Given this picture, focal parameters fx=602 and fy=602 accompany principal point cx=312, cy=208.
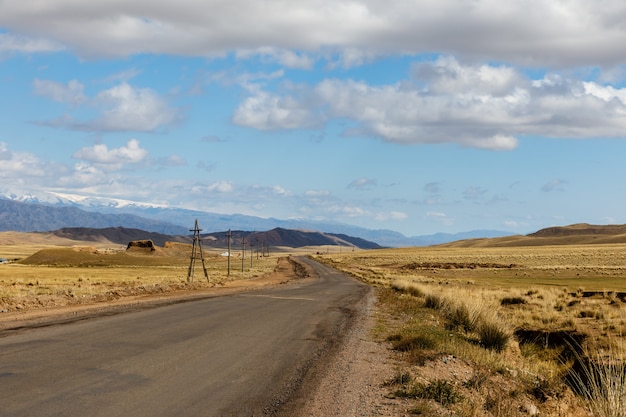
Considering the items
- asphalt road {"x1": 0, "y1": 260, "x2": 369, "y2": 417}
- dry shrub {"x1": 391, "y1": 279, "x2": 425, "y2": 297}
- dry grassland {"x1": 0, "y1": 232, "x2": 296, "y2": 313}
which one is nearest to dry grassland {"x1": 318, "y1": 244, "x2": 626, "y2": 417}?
asphalt road {"x1": 0, "y1": 260, "x2": 369, "y2": 417}

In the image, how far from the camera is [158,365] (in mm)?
12000

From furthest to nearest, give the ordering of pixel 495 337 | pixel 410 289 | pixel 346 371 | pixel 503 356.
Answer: pixel 410 289 → pixel 495 337 → pixel 503 356 → pixel 346 371

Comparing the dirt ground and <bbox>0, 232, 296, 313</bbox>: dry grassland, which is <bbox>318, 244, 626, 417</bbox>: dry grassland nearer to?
the dirt ground

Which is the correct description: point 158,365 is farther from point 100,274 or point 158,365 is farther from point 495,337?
point 100,274

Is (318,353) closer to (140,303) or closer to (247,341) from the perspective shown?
(247,341)

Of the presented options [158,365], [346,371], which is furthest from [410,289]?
[158,365]

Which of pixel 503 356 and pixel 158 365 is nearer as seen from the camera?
pixel 158 365

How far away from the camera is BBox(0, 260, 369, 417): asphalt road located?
355 inches

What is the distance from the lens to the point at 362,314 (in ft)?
84.0

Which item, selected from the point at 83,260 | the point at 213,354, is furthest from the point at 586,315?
the point at 83,260

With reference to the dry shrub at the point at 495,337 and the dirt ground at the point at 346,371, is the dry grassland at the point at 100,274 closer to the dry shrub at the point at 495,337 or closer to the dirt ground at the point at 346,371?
the dirt ground at the point at 346,371

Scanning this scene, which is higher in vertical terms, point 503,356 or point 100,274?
point 503,356

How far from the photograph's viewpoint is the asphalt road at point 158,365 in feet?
29.6

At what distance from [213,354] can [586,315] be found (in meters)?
22.4
